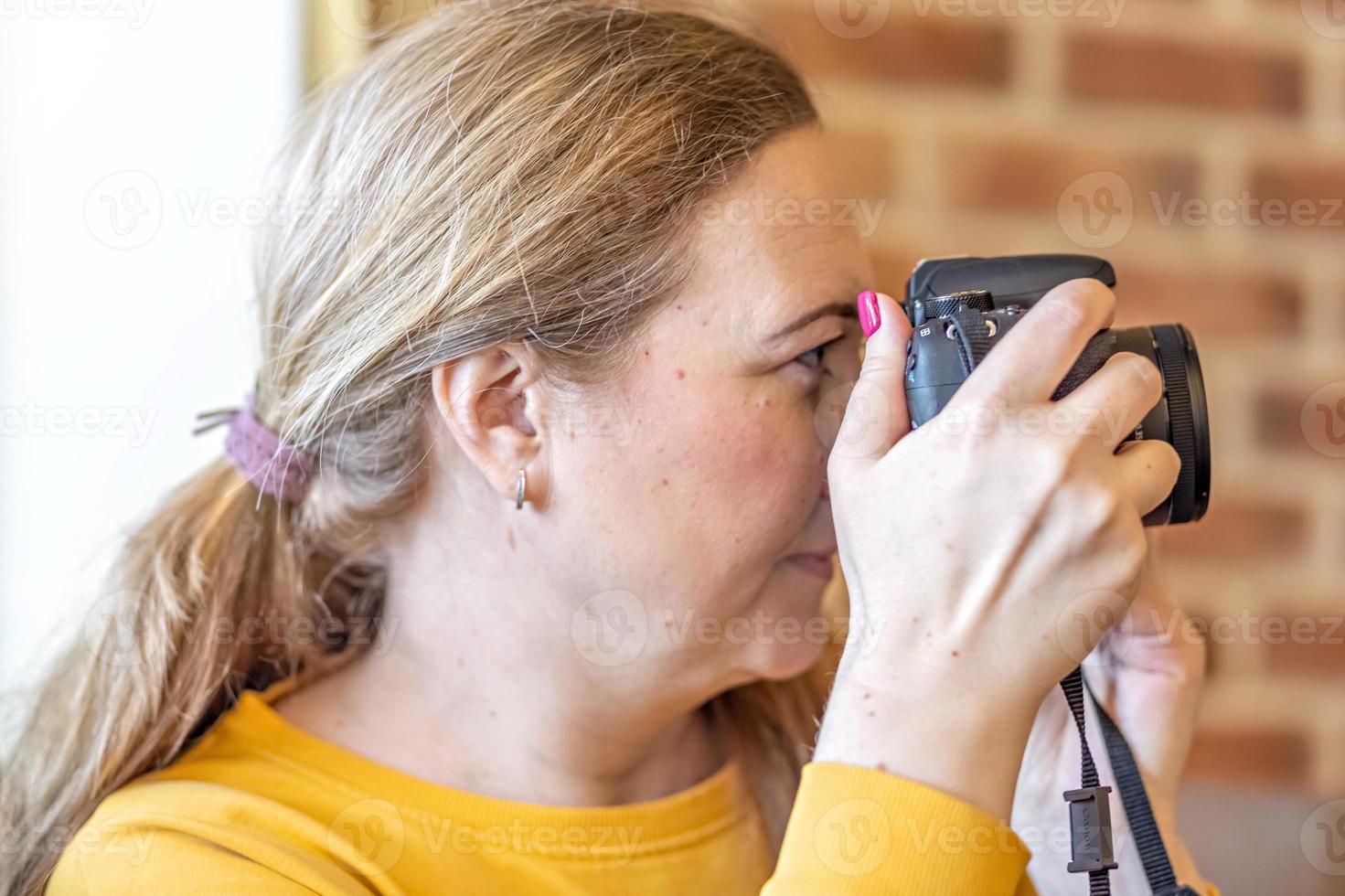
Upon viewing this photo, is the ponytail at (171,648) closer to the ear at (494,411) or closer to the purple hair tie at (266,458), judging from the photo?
the purple hair tie at (266,458)

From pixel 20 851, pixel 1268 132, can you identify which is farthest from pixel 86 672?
pixel 1268 132

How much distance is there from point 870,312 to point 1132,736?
0.39m

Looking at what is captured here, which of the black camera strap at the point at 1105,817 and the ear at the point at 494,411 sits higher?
the ear at the point at 494,411

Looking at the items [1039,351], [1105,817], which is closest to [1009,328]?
[1039,351]

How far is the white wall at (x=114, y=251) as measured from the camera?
3.12ft

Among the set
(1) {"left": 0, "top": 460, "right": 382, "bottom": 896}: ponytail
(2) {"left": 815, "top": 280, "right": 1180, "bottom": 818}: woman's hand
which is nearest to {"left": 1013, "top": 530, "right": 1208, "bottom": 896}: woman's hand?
(2) {"left": 815, "top": 280, "right": 1180, "bottom": 818}: woman's hand

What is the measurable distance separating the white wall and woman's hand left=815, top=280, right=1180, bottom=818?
1.91 feet

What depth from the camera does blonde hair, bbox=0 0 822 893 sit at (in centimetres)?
72

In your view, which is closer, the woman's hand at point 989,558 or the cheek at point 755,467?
the woman's hand at point 989,558

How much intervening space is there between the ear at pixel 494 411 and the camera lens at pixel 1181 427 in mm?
355

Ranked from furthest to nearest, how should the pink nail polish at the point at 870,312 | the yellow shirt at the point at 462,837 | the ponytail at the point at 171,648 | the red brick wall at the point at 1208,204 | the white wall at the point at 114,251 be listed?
1. the red brick wall at the point at 1208,204
2. the white wall at the point at 114,251
3. the ponytail at the point at 171,648
4. the pink nail polish at the point at 870,312
5. the yellow shirt at the point at 462,837

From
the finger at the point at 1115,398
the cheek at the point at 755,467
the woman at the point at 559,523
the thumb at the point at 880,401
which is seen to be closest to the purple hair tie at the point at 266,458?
the woman at the point at 559,523

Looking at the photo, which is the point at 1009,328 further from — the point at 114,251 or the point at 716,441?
the point at 114,251

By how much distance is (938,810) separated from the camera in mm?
555
